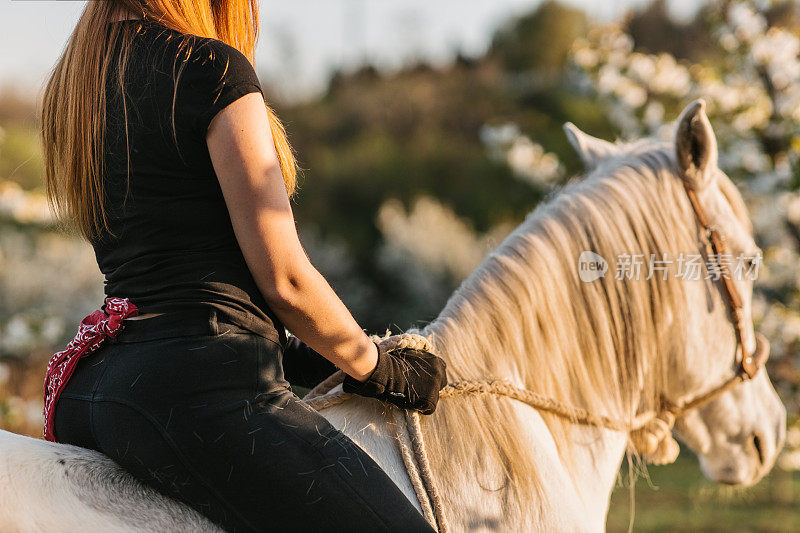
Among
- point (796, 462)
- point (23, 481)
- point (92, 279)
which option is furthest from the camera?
point (92, 279)

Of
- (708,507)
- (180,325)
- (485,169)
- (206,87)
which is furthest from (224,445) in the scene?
(485,169)

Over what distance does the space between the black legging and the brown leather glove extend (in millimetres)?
205

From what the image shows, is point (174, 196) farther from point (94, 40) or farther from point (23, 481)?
point (23, 481)

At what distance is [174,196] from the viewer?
1.48 m

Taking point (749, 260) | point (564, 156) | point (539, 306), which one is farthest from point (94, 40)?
point (564, 156)

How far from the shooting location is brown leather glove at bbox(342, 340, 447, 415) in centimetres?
166

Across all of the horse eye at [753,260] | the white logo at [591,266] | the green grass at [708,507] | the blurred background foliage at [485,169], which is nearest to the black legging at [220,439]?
the blurred background foliage at [485,169]

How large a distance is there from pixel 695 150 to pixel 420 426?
1.18 m

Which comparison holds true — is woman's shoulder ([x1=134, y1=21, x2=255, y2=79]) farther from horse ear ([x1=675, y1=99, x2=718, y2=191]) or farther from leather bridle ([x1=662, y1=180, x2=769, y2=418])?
leather bridle ([x1=662, y1=180, x2=769, y2=418])

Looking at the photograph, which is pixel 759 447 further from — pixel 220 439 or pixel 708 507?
pixel 708 507

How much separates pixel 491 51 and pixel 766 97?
78.0 feet

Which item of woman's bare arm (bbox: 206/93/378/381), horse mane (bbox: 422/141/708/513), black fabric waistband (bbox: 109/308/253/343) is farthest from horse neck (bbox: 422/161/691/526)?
black fabric waistband (bbox: 109/308/253/343)

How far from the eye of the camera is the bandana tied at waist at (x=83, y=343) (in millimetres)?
1494

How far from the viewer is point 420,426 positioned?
1801 mm
